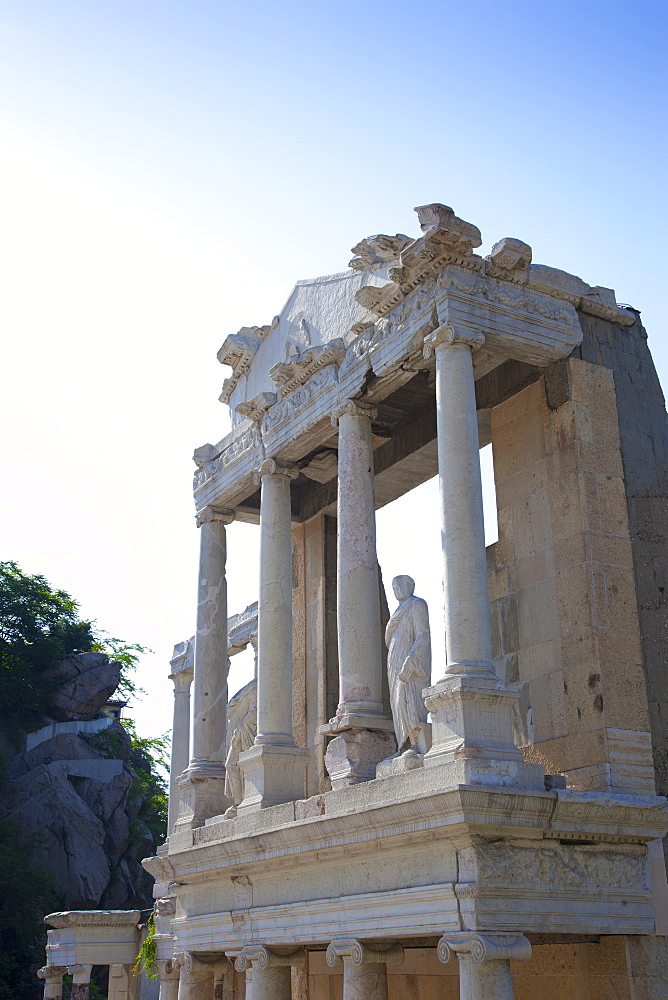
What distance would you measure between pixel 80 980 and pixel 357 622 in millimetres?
14052

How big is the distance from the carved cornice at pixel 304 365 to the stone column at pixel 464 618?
235 centimetres

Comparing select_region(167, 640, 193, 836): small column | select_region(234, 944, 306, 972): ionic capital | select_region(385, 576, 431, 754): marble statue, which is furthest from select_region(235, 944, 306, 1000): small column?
select_region(167, 640, 193, 836): small column

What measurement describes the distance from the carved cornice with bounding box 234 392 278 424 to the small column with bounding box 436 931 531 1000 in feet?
27.8

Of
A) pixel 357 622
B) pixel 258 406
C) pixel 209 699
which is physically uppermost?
pixel 258 406

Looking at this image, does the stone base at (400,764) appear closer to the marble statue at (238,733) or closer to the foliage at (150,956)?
the marble statue at (238,733)

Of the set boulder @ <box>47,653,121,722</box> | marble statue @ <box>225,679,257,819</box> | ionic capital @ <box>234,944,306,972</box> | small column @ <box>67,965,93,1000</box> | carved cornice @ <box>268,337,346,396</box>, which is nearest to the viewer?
ionic capital @ <box>234,944,306,972</box>

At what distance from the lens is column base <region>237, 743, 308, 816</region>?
46.1 ft

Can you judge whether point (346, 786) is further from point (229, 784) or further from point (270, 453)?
point (270, 453)

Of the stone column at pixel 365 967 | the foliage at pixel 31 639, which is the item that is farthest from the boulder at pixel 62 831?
the stone column at pixel 365 967

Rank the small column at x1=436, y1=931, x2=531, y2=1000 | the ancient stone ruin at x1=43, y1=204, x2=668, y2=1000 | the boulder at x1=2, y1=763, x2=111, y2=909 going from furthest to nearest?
the boulder at x1=2, y1=763, x2=111, y2=909
the ancient stone ruin at x1=43, y1=204, x2=668, y2=1000
the small column at x1=436, y1=931, x2=531, y2=1000

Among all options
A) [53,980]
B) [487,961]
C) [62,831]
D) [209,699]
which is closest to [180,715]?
[53,980]

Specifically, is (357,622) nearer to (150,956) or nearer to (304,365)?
(304,365)

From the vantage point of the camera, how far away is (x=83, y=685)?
1753 inches

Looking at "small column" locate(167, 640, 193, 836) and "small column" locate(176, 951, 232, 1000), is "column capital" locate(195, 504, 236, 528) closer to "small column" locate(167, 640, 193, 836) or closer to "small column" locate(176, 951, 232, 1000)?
"small column" locate(176, 951, 232, 1000)
